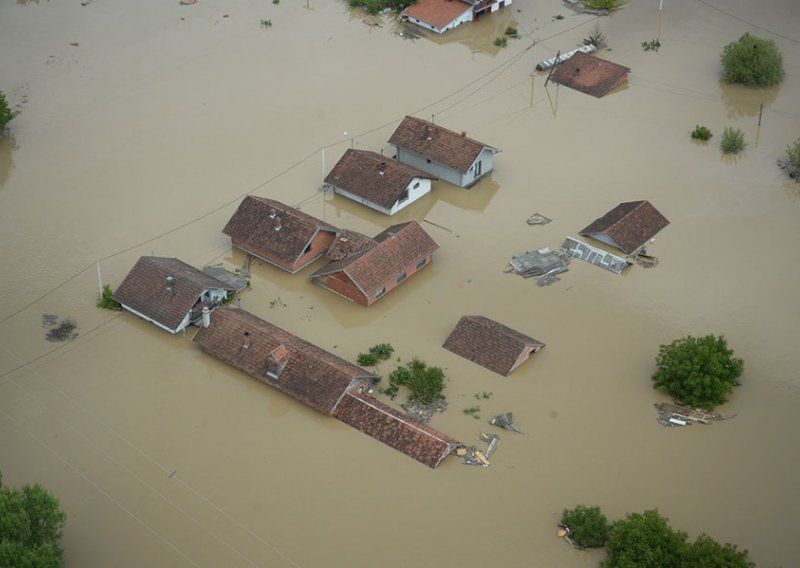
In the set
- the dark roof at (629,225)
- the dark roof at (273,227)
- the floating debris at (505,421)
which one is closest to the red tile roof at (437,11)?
the dark roof at (629,225)

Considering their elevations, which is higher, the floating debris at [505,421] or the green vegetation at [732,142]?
the green vegetation at [732,142]

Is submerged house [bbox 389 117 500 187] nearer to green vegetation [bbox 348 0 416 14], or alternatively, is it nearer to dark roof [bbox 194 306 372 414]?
dark roof [bbox 194 306 372 414]

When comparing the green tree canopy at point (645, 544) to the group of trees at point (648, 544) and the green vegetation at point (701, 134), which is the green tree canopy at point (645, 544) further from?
the green vegetation at point (701, 134)

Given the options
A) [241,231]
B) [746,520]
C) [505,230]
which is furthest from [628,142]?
[746,520]

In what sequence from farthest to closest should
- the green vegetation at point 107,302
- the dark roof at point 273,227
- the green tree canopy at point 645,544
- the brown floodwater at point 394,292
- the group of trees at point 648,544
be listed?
1. the dark roof at point 273,227
2. the green vegetation at point 107,302
3. the brown floodwater at point 394,292
4. the green tree canopy at point 645,544
5. the group of trees at point 648,544

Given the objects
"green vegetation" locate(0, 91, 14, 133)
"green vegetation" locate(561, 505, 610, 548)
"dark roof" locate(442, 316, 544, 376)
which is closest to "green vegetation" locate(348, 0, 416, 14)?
"green vegetation" locate(0, 91, 14, 133)

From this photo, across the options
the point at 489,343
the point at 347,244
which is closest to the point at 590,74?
the point at 347,244
